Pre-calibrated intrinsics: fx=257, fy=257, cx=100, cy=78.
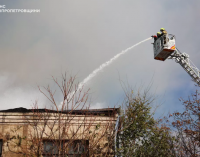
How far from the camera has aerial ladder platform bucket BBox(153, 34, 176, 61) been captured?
67.5 ft

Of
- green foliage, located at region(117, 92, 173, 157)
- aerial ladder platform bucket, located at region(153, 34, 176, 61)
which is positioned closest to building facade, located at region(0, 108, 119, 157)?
green foliage, located at region(117, 92, 173, 157)

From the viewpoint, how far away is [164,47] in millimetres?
20531

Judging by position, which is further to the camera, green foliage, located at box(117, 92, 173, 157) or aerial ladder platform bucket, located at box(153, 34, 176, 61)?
aerial ladder platform bucket, located at box(153, 34, 176, 61)

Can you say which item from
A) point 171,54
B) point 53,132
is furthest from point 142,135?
point 171,54

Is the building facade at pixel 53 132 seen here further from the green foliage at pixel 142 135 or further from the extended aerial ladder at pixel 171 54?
the extended aerial ladder at pixel 171 54

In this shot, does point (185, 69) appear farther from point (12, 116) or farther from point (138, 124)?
point (12, 116)

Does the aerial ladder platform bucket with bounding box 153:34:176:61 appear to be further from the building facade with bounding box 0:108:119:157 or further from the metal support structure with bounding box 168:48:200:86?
the building facade with bounding box 0:108:119:157

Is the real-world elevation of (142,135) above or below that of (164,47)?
below

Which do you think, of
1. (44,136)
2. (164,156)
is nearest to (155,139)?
(164,156)

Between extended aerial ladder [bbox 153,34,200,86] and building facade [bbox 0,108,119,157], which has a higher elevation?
extended aerial ladder [bbox 153,34,200,86]

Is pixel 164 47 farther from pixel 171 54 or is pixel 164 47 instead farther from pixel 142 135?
pixel 142 135

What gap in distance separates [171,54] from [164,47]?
202cm

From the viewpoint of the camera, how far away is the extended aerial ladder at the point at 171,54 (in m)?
20.6

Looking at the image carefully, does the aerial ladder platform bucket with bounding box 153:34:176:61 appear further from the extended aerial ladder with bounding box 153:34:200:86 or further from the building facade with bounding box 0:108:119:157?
the building facade with bounding box 0:108:119:157
